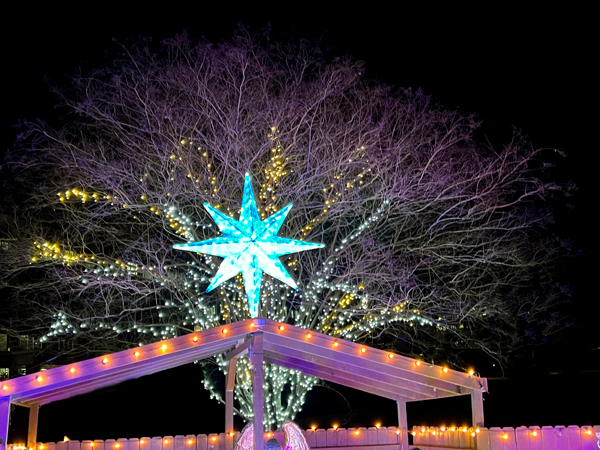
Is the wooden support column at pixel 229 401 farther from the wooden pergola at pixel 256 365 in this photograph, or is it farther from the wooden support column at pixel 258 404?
the wooden support column at pixel 258 404

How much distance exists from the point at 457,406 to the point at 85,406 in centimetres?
1348

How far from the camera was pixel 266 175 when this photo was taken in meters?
13.9

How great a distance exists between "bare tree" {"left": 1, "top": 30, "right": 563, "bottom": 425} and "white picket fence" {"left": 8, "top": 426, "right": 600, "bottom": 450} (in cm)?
204

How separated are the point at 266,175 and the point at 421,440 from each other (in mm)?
6220

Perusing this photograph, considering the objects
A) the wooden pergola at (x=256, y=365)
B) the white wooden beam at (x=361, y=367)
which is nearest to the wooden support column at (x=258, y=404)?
the wooden pergola at (x=256, y=365)

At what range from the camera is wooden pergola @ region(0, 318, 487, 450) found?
848 centimetres

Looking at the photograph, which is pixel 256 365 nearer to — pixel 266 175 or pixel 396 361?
pixel 396 361

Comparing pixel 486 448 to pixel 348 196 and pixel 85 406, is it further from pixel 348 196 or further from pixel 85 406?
pixel 85 406

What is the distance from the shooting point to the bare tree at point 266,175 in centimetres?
1294

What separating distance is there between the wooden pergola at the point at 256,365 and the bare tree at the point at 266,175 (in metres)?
3.12

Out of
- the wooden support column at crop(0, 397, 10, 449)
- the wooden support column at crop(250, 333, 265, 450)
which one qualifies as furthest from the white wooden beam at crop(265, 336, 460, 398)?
the wooden support column at crop(0, 397, 10, 449)

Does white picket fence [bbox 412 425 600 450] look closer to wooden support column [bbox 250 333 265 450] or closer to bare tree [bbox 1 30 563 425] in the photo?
wooden support column [bbox 250 333 265 450]

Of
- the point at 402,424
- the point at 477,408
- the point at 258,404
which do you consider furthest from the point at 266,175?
the point at 477,408

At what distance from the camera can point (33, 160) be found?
43.9 feet
